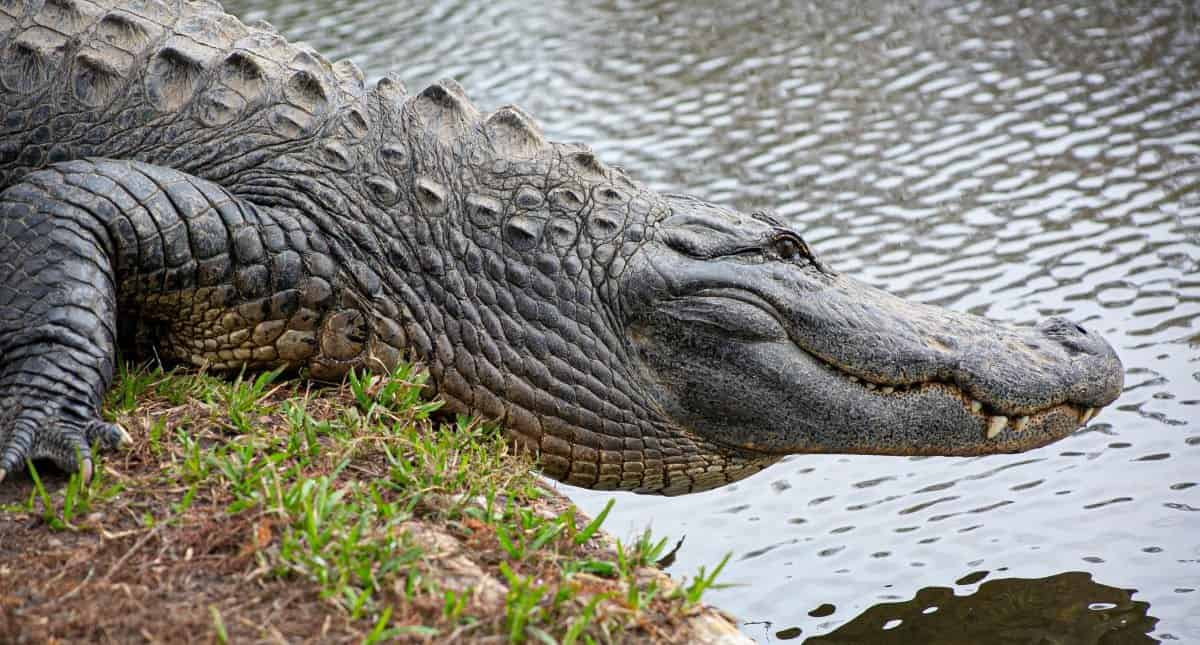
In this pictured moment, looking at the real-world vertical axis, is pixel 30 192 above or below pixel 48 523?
above

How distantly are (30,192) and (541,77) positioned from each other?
576 cm

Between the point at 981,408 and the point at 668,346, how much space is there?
0.94m

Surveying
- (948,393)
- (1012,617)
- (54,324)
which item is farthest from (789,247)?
(54,324)

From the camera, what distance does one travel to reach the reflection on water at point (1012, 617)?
3.56m

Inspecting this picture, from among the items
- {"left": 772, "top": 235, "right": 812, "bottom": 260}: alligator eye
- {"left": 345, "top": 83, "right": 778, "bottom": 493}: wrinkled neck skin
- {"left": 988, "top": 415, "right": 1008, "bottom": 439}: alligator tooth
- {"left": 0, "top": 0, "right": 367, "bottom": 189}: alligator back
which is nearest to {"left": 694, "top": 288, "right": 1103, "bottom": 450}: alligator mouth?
{"left": 988, "top": 415, "right": 1008, "bottom": 439}: alligator tooth

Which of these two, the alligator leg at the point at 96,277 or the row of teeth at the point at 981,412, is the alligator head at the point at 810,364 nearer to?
the row of teeth at the point at 981,412

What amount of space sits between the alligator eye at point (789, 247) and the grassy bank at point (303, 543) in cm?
102

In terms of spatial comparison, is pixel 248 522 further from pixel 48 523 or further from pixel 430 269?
pixel 430 269

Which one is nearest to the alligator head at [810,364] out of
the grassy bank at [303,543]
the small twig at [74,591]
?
the grassy bank at [303,543]

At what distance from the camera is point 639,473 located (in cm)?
373

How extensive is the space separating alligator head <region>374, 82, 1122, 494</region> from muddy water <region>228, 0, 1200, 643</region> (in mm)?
496

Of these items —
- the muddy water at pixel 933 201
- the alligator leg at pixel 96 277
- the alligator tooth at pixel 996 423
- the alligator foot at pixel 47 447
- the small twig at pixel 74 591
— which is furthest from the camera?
the muddy water at pixel 933 201

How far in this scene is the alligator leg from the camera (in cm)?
297

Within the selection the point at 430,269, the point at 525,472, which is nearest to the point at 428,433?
the point at 525,472
